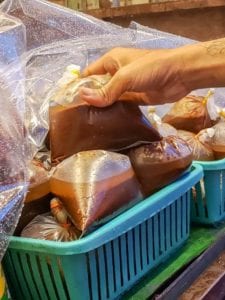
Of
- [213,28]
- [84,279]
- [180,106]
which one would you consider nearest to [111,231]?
[84,279]

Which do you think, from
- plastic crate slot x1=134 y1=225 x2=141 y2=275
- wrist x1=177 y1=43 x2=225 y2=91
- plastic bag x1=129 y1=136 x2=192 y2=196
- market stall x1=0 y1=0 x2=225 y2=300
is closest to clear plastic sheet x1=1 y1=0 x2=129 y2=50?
market stall x1=0 y1=0 x2=225 y2=300

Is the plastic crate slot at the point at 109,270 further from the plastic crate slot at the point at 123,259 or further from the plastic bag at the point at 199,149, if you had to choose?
the plastic bag at the point at 199,149

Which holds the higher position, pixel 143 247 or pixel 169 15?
pixel 169 15

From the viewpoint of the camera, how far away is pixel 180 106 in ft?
3.88

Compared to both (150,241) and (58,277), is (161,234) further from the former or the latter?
(58,277)

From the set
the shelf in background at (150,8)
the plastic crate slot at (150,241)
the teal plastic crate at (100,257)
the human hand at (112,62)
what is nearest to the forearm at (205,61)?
the human hand at (112,62)

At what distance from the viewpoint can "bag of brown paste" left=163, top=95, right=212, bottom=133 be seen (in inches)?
45.6

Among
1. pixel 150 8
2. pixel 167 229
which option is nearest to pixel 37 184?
pixel 167 229

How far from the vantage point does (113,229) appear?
0.72 metres

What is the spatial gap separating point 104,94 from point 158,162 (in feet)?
0.51

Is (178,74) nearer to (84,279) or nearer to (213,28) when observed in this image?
(84,279)

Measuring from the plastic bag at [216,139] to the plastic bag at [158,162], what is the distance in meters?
0.21

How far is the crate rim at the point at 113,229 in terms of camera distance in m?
0.67

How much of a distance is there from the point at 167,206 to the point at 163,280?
0.13 meters
